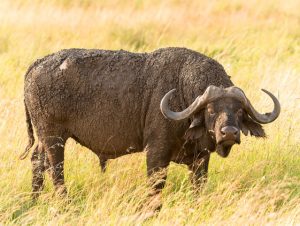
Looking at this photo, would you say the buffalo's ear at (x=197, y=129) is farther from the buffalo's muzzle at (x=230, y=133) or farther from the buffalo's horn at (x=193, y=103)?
the buffalo's muzzle at (x=230, y=133)

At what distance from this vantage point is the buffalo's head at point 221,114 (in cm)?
750

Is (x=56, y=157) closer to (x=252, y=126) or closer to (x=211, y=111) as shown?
(x=211, y=111)

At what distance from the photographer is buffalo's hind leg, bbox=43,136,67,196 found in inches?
341

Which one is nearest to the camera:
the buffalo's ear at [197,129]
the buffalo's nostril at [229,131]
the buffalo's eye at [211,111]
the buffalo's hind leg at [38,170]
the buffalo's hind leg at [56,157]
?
the buffalo's nostril at [229,131]

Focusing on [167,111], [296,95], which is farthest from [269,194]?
[296,95]

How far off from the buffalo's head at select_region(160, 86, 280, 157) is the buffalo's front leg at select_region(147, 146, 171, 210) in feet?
1.42

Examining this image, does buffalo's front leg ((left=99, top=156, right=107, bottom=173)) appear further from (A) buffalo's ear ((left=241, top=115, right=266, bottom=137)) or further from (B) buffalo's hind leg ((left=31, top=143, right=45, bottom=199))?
(A) buffalo's ear ((left=241, top=115, right=266, bottom=137))

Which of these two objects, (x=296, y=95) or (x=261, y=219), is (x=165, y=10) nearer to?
(x=296, y=95)

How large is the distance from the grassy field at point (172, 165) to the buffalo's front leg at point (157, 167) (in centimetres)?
13

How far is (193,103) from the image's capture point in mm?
7715

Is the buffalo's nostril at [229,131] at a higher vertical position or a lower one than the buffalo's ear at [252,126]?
lower

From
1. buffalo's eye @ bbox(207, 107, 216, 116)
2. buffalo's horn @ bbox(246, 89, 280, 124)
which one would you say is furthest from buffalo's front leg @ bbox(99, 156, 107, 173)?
buffalo's horn @ bbox(246, 89, 280, 124)

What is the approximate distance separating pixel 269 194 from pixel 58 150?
7.37 feet

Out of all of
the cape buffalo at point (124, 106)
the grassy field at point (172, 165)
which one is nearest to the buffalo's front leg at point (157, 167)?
the cape buffalo at point (124, 106)
